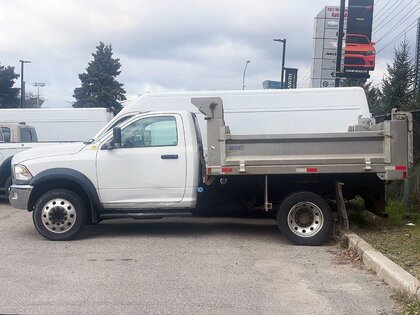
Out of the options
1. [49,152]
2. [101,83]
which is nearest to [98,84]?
[101,83]

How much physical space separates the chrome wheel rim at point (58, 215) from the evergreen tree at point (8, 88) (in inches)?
1640

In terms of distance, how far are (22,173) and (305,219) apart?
472cm

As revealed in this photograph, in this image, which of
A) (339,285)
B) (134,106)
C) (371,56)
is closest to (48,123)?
(134,106)

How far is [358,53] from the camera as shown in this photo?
15.9 metres

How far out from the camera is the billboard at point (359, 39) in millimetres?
15805

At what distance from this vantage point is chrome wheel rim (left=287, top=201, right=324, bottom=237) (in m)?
8.63

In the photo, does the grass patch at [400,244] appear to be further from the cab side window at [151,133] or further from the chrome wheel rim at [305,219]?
the cab side window at [151,133]

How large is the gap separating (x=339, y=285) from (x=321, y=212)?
91.7 inches

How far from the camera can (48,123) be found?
1634 cm

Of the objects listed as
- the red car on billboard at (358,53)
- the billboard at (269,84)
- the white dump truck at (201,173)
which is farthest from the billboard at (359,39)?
the billboard at (269,84)

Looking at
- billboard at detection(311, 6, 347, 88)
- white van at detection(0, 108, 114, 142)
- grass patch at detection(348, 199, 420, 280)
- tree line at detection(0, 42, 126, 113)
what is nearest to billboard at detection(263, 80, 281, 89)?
billboard at detection(311, 6, 347, 88)

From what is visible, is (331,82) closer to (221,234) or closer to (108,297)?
(221,234)

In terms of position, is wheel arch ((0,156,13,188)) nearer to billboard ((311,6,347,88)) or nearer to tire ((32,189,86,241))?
tire ((32,189,86,241))

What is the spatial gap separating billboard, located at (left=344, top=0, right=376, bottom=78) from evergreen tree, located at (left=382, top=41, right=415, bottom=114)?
767cm
